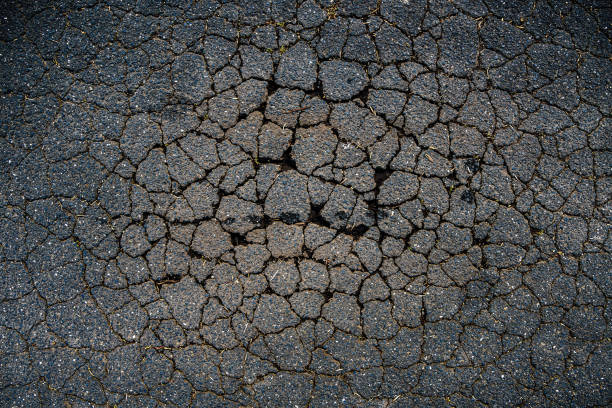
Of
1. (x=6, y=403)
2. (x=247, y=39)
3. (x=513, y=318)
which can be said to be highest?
(x=247, y=39)

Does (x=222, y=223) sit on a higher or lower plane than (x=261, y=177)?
lower

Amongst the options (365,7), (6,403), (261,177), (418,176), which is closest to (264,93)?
(261,177)

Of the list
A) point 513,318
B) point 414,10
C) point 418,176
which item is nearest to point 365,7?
point 414,10

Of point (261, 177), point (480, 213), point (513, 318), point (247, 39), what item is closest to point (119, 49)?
point (247, 39)

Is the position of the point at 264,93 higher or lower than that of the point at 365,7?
lower

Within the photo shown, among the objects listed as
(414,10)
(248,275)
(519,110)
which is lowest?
(248,275)

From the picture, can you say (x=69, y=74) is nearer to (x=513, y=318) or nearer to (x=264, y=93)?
(x=264, y=93)
